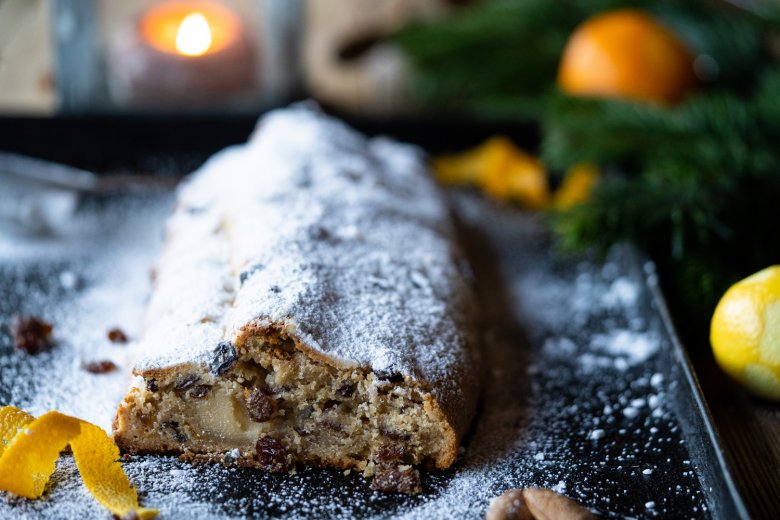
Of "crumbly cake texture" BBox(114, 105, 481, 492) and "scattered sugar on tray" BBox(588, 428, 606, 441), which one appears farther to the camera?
"scattered sugar on tray" BBox(588, 428, 606, 441)

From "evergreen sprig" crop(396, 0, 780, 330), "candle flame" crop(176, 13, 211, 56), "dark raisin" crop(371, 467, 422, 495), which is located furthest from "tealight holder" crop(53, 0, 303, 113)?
"dark raisin" crop(371, 467, 422, 495)

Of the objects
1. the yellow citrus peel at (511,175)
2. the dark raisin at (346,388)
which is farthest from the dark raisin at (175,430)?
the yellow citrus peel at (511,175)

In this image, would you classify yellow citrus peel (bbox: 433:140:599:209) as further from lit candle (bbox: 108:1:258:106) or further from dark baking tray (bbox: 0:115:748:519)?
lit candle (bbox: 108:1:258:106)

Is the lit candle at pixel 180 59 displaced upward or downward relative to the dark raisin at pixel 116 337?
upward

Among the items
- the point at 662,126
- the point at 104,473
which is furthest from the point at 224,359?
the point at 662,126

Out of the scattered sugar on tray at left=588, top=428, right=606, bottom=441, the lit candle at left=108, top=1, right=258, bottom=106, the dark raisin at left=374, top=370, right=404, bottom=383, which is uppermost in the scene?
the lit candle at left=108, top=1, right=258, bottom=106

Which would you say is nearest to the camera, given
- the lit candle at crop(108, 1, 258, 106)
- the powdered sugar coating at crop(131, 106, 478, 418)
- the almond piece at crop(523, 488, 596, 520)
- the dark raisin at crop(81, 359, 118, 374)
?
the almond piece at crop(523, 488, 596, 520)

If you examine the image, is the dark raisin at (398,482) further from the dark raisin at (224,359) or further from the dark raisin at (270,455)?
the dark raisin at (224,359)
